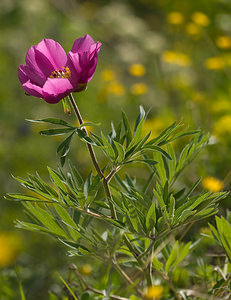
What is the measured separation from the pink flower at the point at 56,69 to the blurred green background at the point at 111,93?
576 millimetres

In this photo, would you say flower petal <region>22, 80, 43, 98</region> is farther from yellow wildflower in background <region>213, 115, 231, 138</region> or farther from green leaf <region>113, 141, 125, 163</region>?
yellow wildflower in background <region>213, 115, 231, 138</region>

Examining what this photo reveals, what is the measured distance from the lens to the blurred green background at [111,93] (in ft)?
5.78

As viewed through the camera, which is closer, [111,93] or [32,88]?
[32,88]

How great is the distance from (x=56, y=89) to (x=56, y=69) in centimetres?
11

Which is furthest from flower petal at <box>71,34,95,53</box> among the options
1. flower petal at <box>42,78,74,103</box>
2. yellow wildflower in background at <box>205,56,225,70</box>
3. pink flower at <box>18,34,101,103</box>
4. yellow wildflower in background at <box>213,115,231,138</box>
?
yellow wildflower in background at <box>205,56,225,70</box>

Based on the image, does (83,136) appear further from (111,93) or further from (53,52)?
(111,93)

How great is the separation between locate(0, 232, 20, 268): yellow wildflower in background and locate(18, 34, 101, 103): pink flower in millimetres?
873

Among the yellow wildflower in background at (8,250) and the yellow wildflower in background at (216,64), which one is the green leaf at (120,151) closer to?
the yellow wildflower in background at (8,250)

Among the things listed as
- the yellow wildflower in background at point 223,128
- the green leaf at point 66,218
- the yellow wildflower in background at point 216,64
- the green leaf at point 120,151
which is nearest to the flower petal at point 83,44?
the green leaf at point 120,151

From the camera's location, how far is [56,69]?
93cm

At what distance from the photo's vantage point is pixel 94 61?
85cm

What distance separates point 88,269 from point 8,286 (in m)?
0.28

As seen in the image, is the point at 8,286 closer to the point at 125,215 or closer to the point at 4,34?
the point at 125,215

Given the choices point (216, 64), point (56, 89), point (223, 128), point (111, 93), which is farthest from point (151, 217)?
point (111, 93)
